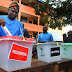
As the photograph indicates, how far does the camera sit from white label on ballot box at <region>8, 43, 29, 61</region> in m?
1.14

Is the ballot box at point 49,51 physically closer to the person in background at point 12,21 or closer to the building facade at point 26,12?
the person in background at point 12,21

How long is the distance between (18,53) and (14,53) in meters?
0.06

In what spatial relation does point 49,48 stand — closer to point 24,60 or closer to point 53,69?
point 53,69

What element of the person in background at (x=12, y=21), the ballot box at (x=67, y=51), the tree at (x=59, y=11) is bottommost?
the ballot box at (x=67, y=51)

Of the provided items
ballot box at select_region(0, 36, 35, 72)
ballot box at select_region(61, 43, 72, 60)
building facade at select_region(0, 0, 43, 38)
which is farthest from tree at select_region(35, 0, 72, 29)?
building facade at select_region(0, 0, 43, 38)

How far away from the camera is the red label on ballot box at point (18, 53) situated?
115 cm

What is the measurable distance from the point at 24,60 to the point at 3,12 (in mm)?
10976

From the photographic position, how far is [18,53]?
120cm

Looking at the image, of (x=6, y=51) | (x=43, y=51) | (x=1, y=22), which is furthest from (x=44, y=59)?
(x=1, y=22)

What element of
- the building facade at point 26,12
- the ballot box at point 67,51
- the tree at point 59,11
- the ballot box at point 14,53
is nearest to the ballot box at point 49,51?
the ballot box at point 67,51

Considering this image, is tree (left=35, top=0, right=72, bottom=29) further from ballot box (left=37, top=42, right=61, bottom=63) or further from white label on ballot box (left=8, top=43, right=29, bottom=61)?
white label on ballot box (left=8, top=43, right=29, bottom=61)

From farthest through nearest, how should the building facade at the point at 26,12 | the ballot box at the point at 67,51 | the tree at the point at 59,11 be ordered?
the building facade at the point at 26,12 < the tree at the point at 59,11 < the ballot box at the point at 67,51

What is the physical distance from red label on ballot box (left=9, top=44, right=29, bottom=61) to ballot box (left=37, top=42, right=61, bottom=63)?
587mm

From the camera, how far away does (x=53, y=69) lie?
5.72ft
